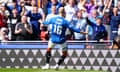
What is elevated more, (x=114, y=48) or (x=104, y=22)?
(x=104, y=22)

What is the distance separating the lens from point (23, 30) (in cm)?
1096

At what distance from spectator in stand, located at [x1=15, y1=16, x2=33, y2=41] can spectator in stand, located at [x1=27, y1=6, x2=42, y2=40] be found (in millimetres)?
248

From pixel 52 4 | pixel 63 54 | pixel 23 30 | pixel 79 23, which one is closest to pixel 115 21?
pixel 79 23

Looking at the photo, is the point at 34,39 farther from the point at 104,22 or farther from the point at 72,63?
the point at 104,22

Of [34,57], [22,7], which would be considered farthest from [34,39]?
[22,7]

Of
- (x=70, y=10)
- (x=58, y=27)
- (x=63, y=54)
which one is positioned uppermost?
(x=70, y=10)

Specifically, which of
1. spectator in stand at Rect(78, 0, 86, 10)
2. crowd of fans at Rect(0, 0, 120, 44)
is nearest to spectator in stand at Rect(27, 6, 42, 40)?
crowd of fans at Rect(0, 0, 120, 44)

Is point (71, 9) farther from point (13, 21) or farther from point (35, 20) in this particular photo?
point (13, 21)

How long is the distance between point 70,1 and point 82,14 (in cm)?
64

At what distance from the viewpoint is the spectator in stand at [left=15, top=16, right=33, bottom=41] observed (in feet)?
35.9

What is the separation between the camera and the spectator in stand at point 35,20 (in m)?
11.2

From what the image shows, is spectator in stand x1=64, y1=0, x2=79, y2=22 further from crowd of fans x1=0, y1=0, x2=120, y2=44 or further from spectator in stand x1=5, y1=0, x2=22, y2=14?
spectator in stand x1=5, y1=0, x2=22, y2=14

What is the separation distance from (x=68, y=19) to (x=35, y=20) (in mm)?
1121

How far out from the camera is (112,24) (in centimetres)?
1115
